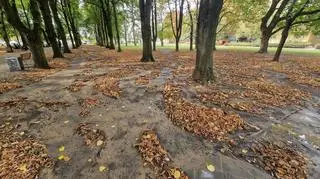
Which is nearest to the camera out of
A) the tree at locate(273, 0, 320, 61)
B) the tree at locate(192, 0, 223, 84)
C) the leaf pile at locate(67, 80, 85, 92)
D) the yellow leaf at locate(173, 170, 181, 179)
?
the yellow leaf at locate(173, 170, 181, 179)

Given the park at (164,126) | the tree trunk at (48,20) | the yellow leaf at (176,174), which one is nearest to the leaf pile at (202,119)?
the park at (164,126)

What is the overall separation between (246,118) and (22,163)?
13.2ft

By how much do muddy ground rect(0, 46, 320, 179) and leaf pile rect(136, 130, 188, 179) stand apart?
0.08 metres

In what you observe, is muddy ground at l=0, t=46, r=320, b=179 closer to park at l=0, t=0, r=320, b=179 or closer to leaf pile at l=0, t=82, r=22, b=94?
park at l=0, t=0, r=320, b=179

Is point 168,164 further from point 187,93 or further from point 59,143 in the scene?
point 187,93

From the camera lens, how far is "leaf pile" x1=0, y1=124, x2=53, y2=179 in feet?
7.97

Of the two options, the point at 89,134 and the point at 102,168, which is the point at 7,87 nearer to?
the point at 89,134

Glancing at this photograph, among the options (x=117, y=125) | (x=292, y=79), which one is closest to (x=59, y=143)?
(x=117, y=125)

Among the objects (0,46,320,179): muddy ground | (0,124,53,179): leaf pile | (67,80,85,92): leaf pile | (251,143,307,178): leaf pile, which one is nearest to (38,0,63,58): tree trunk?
(0,46,320,179): muddy ground

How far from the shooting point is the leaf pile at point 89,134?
3.15 meters

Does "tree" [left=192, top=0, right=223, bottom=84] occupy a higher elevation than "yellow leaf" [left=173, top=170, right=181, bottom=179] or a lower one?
higher

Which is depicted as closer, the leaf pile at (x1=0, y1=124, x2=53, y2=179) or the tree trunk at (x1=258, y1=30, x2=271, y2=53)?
the leaf pile at (x1=0, y1=124, x2=53, y2=179)

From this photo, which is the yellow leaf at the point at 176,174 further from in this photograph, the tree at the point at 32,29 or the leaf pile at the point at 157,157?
the tree at the point at 32,29

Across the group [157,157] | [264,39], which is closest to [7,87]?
[157,157]
